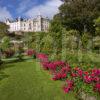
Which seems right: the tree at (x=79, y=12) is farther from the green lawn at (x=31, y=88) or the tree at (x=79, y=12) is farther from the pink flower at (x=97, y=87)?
the pink flower at (x=97, y=87)

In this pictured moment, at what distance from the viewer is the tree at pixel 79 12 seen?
4016cm

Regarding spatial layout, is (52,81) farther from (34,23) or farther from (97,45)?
(34,23)

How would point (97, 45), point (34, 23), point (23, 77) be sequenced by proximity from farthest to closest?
point (34, 23)
point (97, 45)
point (23, 77)

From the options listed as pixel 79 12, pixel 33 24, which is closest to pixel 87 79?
pixel 79 12

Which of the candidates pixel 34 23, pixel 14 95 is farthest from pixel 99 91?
pixel 34 23

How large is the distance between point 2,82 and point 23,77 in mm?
1636

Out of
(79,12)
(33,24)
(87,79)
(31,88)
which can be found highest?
(33,24)

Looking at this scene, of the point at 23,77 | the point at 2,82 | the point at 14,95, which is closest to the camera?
the point at 14,95

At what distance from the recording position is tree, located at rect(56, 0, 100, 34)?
4016cm

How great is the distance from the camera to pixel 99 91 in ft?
27.3

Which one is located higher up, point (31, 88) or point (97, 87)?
point (97, 87)

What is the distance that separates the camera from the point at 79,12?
41.2 m

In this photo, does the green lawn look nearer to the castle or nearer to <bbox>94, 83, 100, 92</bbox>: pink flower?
<bbox>94, 83, 100, 92</bbox>: pink flower

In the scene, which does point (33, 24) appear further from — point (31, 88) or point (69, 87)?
point (69, 87)
